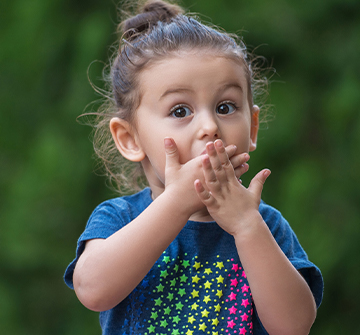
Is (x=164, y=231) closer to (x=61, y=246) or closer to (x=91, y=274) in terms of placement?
(x=91, y=274)

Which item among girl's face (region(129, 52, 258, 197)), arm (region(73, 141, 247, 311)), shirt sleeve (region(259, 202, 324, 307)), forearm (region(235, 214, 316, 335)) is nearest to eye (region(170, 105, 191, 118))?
girl's face (region(129, 52, 258, 197))

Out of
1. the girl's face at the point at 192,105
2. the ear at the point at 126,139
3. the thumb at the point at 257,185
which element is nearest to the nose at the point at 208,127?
the girl's face at the point at 192,105

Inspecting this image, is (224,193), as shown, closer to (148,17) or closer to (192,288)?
(192,288)

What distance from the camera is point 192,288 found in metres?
Result: 1.37

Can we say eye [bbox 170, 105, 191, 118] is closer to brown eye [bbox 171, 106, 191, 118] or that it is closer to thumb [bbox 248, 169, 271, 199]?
brown eye [bbox 171, 106, 191, 118]

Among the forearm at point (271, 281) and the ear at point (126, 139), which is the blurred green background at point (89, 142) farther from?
the forearm at point (271, 281)

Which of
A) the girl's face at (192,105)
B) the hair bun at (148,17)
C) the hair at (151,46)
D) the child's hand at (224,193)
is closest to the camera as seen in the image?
the child's hand at (224,193)

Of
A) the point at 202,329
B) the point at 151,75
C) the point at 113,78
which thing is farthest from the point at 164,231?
the point at 113,78

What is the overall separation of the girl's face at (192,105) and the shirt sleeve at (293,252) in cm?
29

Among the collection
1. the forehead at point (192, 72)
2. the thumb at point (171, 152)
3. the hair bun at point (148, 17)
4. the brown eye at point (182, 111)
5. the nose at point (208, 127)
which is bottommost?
the thumb at point (171, 152)

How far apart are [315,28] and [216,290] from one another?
182 cm

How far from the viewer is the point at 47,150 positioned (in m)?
2.54

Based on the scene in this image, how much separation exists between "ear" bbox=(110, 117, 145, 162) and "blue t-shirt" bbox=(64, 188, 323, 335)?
19 centimetres

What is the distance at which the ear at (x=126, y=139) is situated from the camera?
1.47 meters
